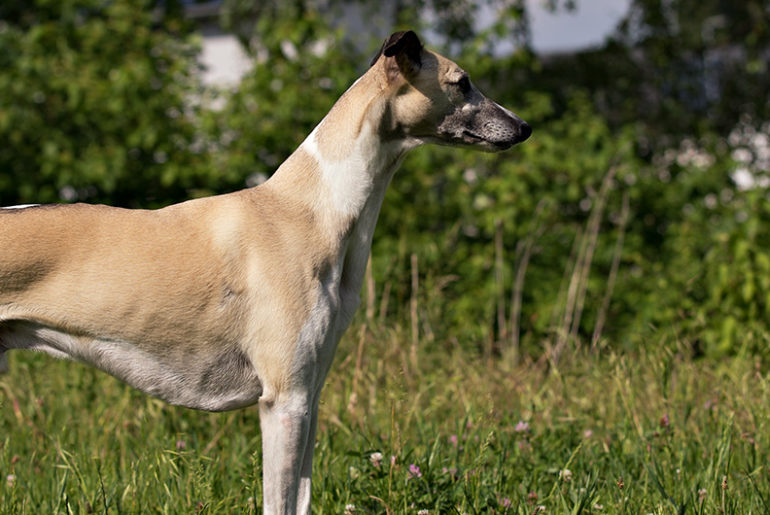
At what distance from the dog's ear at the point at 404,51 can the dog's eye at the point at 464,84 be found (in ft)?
0.48

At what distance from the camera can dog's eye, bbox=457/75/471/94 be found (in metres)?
2.78

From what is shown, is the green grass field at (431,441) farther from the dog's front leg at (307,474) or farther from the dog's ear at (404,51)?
the dog's ear at (404,51)

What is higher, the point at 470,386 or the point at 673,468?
the point at 673,468

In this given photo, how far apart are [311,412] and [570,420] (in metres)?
1.45

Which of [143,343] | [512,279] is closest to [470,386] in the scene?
[512,279]

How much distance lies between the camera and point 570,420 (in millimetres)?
3705

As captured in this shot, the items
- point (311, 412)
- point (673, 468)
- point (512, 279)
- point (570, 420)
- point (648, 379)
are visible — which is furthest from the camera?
point (512, 279)

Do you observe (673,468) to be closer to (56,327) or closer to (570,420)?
(570,420)

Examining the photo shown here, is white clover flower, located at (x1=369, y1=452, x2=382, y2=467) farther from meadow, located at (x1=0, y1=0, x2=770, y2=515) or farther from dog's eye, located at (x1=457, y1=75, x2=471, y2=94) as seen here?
dog's eye, located at (x1=457, y1=75, x2=471, y2=94)

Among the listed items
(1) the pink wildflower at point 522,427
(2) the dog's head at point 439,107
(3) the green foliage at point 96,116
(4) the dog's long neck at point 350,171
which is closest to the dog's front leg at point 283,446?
(4) the dog's long neck at point 350,171

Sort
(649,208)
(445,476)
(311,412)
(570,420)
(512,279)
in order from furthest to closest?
1. (649,208)
2. (512,279)
3. (570,420)
4. (445,476)
5. (311,412)

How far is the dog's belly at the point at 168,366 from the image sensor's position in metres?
2.57

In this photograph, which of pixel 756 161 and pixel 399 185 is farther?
pixel 756 161

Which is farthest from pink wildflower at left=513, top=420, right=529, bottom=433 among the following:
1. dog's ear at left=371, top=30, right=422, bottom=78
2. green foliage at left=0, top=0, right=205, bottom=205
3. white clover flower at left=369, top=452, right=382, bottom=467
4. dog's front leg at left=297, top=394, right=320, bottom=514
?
green foliage at left=0, top=0, right=205, bottom=205
